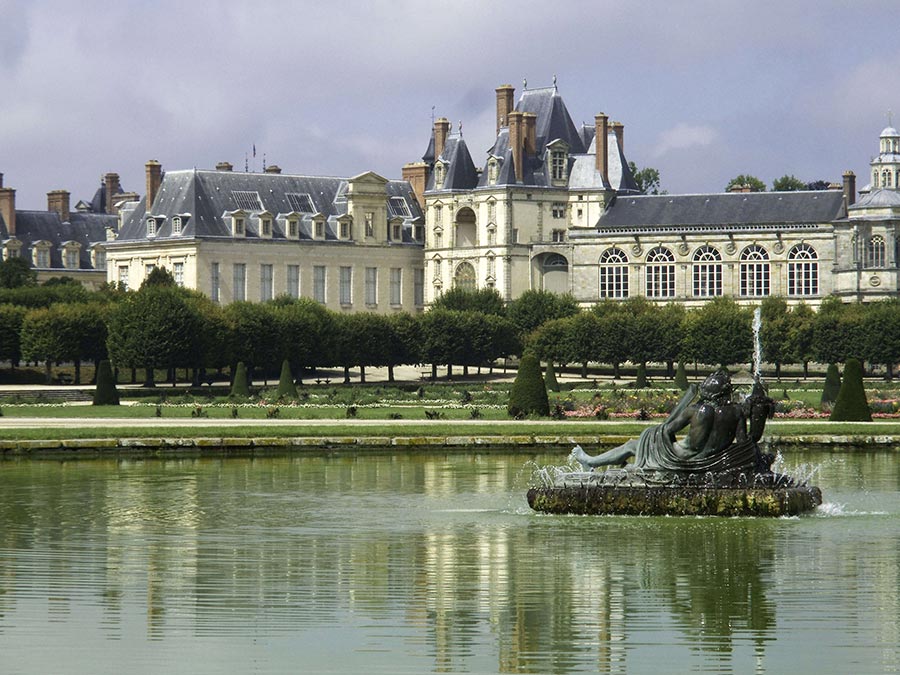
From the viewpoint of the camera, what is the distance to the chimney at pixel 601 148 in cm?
9925

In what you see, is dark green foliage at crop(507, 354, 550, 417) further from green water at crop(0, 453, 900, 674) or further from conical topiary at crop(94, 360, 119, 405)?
green water at crop(0, 453, 900, 674)

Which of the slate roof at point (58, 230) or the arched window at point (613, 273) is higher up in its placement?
the slate roof at point (58, 230)

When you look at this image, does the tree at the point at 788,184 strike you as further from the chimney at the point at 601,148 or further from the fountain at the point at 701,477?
the fountain at the point at 701,477

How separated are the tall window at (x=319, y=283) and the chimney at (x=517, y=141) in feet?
34.2

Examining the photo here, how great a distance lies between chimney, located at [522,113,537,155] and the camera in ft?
326

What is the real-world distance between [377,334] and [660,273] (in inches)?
938

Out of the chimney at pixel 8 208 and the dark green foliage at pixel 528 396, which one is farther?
the chimney at pixel 8 208

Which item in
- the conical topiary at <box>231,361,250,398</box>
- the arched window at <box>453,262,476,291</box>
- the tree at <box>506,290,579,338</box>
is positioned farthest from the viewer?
the arched window at <box>453,262,476,291</box>

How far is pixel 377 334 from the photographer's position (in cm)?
7650

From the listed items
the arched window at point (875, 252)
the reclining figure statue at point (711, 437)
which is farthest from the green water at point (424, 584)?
the arched window at point (875, 252)

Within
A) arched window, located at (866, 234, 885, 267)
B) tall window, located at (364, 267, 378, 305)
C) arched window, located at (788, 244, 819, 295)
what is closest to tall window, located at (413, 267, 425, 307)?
tall window, located at (364, 267, 378, 305)

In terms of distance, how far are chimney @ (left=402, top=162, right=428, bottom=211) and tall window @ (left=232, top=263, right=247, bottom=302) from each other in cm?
1215

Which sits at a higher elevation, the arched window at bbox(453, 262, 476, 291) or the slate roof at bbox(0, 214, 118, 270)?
the slate roof at bbox(0, 214, 118, 270)

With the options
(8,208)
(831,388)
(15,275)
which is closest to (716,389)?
(831,388)
